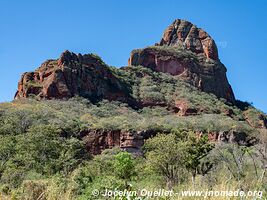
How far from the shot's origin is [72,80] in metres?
58.6

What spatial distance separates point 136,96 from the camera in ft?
224

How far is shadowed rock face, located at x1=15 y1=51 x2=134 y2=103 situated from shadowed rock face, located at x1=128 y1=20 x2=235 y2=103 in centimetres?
1739

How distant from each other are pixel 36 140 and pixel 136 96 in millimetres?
35533

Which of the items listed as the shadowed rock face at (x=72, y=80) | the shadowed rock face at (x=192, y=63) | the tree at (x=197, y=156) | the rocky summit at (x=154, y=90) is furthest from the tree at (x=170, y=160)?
the shadowed rock face at (x=192, y=63)

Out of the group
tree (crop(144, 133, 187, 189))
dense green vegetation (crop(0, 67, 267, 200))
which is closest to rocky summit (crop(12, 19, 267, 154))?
dense green vegetation (crop(0, 67, 267, 200))

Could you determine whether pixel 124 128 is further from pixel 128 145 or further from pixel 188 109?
pixel 188 109

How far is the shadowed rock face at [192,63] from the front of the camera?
79250mm

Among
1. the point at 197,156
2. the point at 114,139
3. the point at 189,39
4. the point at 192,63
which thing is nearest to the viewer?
the point at 197,156

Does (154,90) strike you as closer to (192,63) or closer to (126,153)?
(192,63)

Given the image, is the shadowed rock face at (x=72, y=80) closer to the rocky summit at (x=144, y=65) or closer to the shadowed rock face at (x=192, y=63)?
the rocky summit at (x=144, y=65)

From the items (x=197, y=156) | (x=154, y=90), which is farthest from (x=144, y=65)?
→ (x=197, y=156)

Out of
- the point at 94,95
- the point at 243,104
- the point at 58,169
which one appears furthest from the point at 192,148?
the point at 243,104

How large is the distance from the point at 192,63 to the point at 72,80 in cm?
2992

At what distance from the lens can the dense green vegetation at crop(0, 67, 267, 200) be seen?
15828 mm
